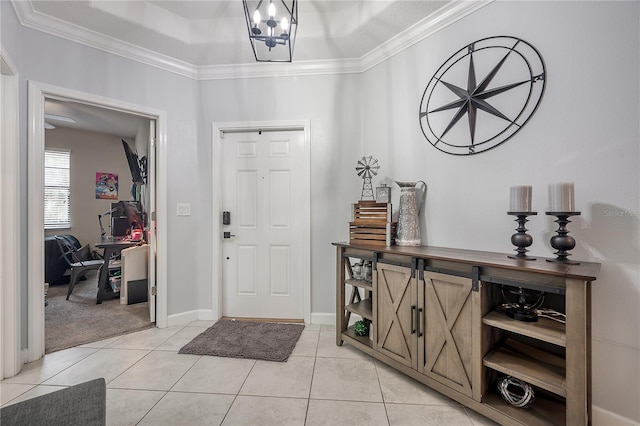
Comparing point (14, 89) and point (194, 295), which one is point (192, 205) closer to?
point (194, 295)

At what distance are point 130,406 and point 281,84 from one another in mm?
2926

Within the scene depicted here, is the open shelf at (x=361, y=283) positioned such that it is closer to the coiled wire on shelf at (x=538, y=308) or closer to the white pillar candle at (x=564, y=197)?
the coiled wire on shelf at (x=538, y=308)

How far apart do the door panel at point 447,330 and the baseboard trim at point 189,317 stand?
2227 mm

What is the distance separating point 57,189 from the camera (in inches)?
197

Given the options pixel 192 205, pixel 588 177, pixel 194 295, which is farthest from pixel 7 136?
pixel 588 177

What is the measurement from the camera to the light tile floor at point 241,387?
150cm

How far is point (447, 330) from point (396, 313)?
1.19 feet

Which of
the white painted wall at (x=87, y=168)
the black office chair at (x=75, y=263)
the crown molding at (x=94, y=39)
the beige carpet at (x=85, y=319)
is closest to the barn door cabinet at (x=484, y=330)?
the beige carpet at (x=85, y=319)

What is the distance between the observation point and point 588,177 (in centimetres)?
142

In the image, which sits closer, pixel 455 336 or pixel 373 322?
pixel 455 336

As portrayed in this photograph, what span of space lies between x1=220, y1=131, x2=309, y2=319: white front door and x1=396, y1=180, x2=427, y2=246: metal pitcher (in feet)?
3.51

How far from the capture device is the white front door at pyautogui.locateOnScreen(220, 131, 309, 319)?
285cm

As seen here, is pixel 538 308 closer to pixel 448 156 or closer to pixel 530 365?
pixel 530 365

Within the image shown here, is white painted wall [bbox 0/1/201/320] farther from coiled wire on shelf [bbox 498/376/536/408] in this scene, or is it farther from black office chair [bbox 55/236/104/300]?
coiled wire on shelf [bbox 498/376/536/408]
